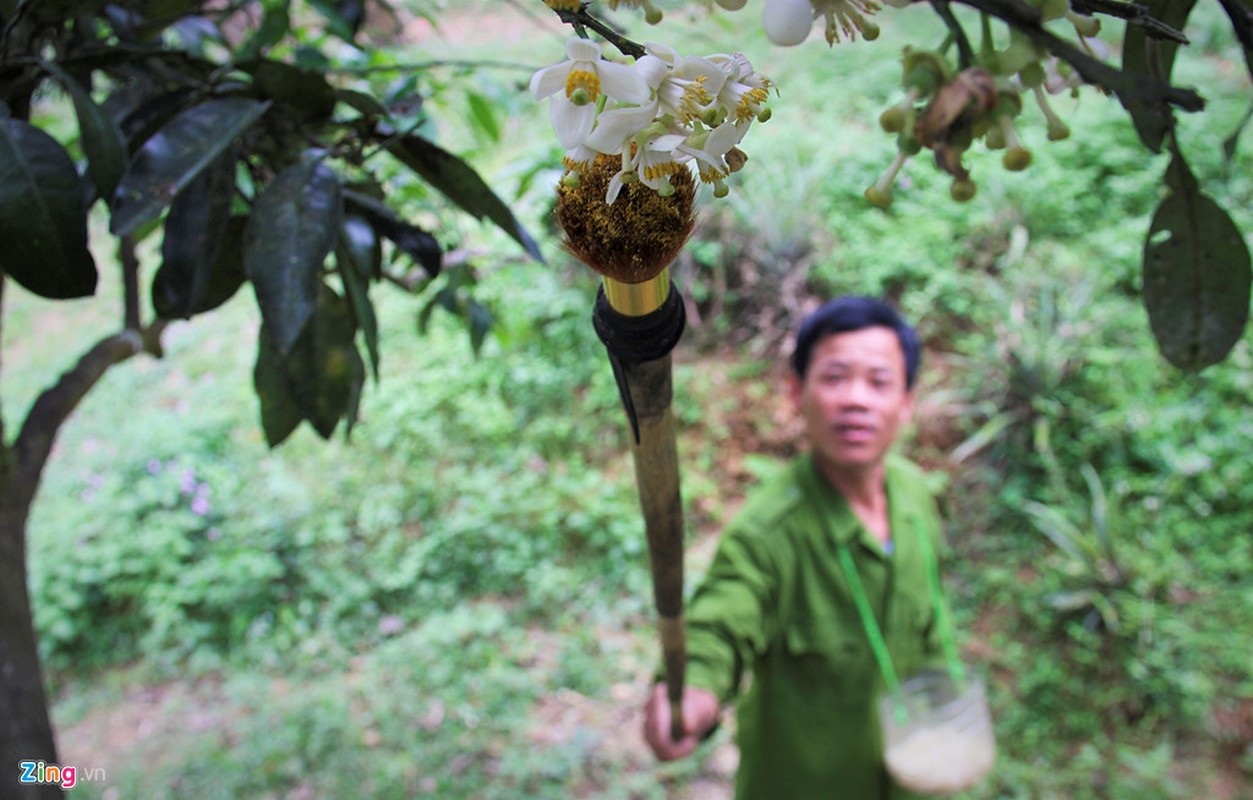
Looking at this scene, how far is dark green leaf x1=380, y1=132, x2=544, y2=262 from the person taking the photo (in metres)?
0.72

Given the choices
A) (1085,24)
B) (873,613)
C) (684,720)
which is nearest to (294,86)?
(1085,24)

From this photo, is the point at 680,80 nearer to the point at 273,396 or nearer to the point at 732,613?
the point at 273,396

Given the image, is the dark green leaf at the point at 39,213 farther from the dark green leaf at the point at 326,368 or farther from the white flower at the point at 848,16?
the white flower at the point at 848,16

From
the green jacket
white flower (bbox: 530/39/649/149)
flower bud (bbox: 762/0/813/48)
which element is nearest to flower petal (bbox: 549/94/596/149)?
white flower (bbox: 530/39/649/149)

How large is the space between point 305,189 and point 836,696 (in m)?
1.13

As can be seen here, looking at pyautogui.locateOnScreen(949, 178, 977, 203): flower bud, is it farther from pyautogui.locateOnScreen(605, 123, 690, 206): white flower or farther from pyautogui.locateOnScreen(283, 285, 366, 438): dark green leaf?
pyautogui.locateOnScreen(283, 285, 366, 438): dark green leaf

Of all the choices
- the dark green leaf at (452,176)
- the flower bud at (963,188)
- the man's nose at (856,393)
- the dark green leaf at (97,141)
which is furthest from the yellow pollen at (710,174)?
the man's nose at (856,393)

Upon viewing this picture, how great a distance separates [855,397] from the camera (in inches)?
53.2

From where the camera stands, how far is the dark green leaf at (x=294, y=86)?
694 millimetres

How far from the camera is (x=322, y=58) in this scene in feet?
3.58

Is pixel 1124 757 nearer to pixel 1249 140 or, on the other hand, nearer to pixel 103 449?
pixel 1249 140

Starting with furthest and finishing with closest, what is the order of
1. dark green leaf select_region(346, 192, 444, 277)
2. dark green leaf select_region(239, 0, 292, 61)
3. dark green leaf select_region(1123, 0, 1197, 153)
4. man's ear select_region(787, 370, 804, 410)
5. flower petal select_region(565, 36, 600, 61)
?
1. man's ear select_region(787, 370, 804, 410)
2. dark green leaf select_region(239, 0, 292, 61)
3. dark green leaf select_region(346, 192, 444, 277)
4. dark green leaf select_region(1123, 0, 1197, 153)
5. flower petal select_region(565, 36, 600, 61)

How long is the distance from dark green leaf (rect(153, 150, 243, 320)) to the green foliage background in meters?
0.78

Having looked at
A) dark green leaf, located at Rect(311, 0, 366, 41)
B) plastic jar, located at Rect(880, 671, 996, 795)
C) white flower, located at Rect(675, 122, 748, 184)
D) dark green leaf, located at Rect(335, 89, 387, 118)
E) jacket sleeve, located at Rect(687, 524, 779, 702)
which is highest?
dark green leaf, located at Rect(311, 0, 366, 41)
